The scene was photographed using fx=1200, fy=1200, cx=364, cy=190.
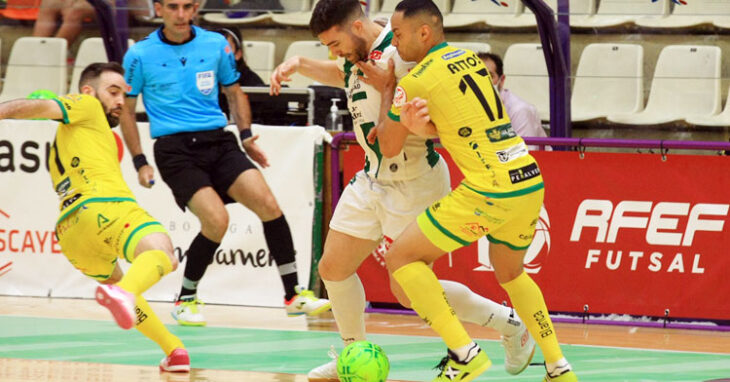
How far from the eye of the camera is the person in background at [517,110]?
9.23 metres

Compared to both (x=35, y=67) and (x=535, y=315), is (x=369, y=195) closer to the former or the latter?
(x=535, y=315)

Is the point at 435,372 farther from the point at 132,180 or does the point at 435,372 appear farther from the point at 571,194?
the point at 132,180

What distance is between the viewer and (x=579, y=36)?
971 centimetres

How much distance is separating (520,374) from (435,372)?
1.51ft

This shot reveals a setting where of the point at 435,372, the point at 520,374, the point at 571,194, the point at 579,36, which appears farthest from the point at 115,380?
the point at 579,36

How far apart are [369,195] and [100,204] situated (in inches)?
60.2

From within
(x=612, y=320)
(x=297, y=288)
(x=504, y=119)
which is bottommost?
(x=612, y=320)

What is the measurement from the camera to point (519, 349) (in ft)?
20.1

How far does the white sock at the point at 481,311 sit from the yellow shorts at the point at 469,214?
65 cm

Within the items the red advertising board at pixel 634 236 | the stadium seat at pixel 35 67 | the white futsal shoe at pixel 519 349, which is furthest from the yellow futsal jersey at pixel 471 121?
the stadium seat at pixel 35 67

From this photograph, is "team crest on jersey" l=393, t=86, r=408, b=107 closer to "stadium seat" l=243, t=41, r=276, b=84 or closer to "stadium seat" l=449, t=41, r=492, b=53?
"stadium seat" l=449, t=41, r=492, b=53

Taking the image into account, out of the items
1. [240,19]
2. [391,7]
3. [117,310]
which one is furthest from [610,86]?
[117,310]

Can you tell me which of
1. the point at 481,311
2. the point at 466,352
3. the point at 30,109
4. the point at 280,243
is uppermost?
the point at 30,109

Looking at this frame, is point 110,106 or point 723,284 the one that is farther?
point 723,284
